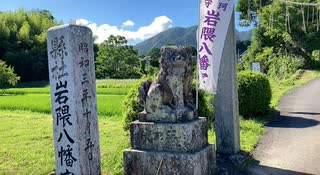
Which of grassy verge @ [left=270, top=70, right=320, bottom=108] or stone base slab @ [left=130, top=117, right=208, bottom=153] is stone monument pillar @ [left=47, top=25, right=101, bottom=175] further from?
grassy verge @ [left=270, top=70, right=320, bottom=108]

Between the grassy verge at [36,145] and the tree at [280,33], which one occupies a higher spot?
the tree at [280,33]

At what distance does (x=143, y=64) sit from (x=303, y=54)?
20.3 meters

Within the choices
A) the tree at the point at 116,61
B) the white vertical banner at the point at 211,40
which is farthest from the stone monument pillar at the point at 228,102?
the tree at the point at 116,61

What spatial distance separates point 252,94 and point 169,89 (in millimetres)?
6597

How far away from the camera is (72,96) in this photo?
16.1ft

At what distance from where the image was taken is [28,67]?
46.0m

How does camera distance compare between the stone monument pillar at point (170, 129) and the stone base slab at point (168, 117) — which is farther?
the stone base slab at point (168, 117)

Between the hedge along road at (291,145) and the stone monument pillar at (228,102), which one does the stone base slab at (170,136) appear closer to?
the stone monument pillar at (228,102)

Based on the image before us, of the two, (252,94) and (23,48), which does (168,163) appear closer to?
(252,94)

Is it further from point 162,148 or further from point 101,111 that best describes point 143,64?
point 162,148

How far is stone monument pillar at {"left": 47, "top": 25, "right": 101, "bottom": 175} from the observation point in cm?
489

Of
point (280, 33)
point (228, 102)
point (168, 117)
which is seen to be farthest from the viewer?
point (280, 33)

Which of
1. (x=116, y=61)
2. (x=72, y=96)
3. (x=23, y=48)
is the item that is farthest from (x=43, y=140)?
(x=23, y=48)

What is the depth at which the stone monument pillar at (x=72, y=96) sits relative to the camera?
4.89m
